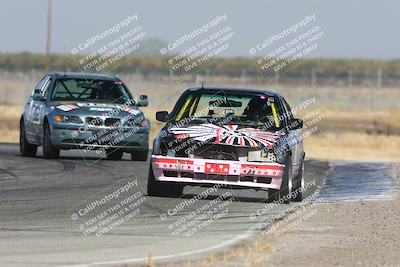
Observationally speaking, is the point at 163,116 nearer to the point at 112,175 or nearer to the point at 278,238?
the point at 112,175

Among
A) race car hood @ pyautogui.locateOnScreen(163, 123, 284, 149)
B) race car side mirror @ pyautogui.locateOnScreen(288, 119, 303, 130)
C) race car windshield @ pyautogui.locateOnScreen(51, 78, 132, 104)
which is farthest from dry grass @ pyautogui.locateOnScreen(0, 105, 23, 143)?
race car hood @ pyautogui.locateOnScreen(163, 123, 284, 149)

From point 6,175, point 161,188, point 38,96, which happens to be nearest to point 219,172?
point 161,188

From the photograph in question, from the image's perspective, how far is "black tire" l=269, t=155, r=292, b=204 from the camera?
15.8 m

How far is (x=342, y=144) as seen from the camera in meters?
38.4

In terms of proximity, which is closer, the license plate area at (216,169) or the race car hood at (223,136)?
the license plate area at (216,169)

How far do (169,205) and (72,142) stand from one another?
7536mm

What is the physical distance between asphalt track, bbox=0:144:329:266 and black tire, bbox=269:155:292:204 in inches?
7.5

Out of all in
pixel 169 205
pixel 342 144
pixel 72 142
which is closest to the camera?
pixel 169 205

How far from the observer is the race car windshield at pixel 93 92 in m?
23.3

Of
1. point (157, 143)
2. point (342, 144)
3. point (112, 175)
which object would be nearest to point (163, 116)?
point (157, 143)

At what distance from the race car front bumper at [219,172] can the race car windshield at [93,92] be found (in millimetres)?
7699

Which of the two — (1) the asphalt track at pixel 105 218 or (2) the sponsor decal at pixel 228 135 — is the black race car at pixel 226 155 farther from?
(1) the asphalt track at pixel 105 218

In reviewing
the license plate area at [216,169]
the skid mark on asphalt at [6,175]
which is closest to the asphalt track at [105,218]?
the skid mark on asphalt at [6,175]

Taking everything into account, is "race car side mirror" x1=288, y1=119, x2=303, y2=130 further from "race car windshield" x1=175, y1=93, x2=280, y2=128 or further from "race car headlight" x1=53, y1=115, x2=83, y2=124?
"race car headlight" x1=53, y1=115, x2=83, y2=124
